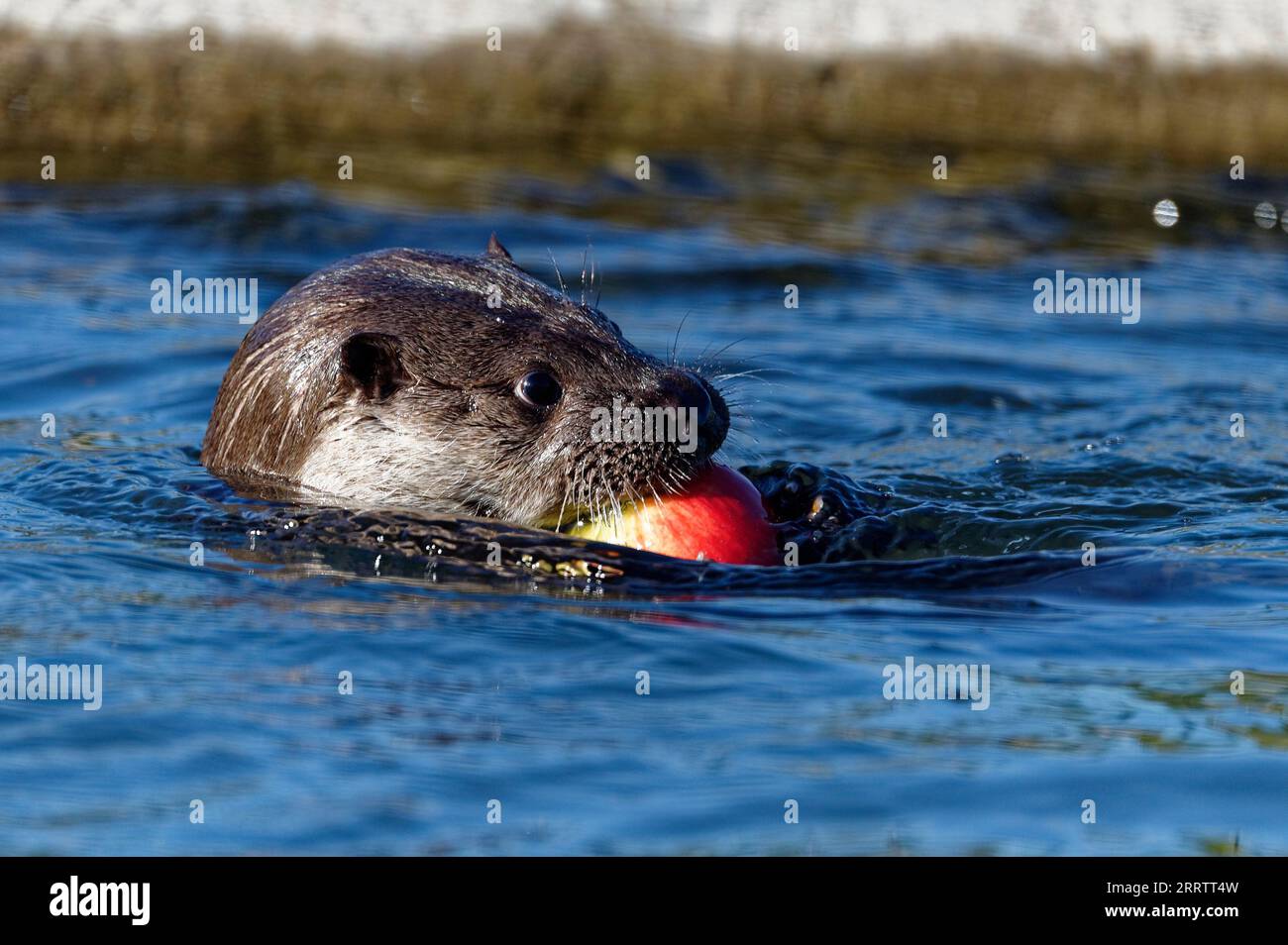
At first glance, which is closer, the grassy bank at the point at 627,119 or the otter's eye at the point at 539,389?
the otter's eye at the point at 539,389

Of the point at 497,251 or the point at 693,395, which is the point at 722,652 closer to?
the point at 693,395

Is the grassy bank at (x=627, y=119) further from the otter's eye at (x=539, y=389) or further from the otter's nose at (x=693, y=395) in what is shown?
the otter's nose at (x=693, y=395)

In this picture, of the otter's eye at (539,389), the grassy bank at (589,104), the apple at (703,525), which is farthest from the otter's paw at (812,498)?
the grassy bank at (589,104)

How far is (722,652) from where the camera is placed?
15.6 feet

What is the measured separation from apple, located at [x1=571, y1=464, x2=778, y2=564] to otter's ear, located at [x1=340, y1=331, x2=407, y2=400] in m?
0.74

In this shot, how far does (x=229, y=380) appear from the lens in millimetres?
5957

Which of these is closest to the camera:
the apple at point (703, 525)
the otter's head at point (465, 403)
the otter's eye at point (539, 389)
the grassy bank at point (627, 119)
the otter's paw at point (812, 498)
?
the apple at point (703, 525)

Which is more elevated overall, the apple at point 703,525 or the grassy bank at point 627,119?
the grassy bank at point 627,119

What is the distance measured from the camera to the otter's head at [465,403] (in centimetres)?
543

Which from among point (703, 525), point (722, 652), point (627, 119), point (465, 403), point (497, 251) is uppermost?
point (627, 119)

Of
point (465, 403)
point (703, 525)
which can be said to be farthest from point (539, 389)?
point (703, 525)

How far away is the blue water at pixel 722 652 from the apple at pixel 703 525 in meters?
0.16

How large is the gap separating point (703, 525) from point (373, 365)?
1.11 meters
